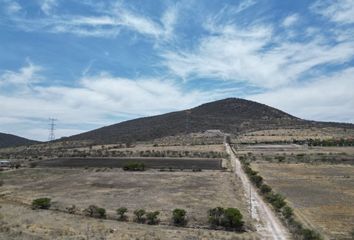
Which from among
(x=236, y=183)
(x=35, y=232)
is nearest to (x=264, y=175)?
(x=236, y=183)

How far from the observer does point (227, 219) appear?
2803 centimetres

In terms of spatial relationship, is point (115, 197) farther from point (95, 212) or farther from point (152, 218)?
point (152, 218)

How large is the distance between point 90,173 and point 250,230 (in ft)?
134

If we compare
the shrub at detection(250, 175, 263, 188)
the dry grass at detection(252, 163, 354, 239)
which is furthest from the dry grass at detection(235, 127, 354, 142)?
the shrub at detection(250, 175, 263, 188)

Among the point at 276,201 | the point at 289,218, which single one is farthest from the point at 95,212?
the point at 276,201

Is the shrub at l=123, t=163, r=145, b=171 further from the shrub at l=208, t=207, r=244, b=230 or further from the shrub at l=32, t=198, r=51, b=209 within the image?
the shrub at l=208, t=207, r=244, b=230

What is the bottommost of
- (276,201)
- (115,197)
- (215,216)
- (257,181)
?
(215,216)

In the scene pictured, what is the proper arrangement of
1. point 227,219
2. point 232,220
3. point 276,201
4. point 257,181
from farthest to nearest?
point 257,181 < point 276,201 < point 227,219 < point 232,220

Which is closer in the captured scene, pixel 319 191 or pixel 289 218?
pixel 289 218

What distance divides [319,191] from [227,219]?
2000cm

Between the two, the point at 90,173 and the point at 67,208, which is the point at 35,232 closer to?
the point at 67,208

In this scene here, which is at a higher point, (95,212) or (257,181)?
(257,181)

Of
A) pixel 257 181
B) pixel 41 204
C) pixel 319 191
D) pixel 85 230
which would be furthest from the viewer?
pixel 257 181

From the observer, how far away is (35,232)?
25.1 m
